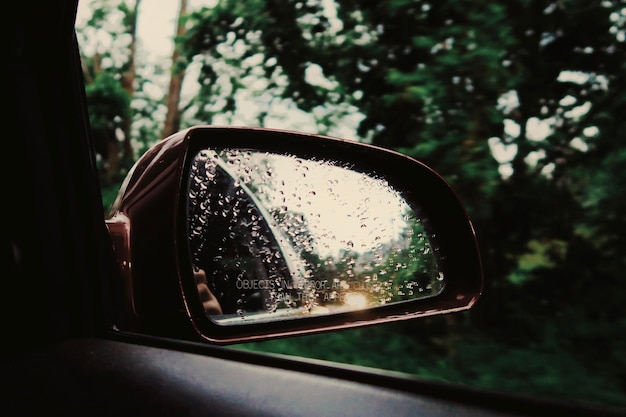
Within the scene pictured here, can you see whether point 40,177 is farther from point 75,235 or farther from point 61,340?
point 61,340

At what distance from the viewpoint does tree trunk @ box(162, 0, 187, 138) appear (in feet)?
19.6

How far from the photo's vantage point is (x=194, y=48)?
19.8ft

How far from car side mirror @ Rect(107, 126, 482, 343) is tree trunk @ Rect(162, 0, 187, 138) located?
439 centimetres

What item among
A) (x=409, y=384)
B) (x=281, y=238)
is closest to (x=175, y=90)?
(x=281, y=238)

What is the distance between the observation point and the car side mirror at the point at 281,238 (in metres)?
1.57

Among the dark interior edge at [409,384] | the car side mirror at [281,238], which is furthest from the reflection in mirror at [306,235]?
the dark interior edge at [409,384]

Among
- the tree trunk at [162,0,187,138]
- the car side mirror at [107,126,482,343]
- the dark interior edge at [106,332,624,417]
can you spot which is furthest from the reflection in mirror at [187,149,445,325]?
the tree trunk at [162,0,187,138]

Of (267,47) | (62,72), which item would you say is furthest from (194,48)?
(62,72)

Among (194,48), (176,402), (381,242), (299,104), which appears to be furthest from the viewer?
(194,48)

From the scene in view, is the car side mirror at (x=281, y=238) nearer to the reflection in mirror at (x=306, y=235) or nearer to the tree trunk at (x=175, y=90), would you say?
the reflection in mirror at (x=306, y=235)

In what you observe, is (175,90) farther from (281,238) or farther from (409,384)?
(409,384)

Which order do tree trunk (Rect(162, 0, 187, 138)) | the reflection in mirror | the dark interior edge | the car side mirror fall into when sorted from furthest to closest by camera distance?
tree trunk (Rect(162, 0, 187, 138))
the reflection in mirror
the car side mirror
the dark interior edge

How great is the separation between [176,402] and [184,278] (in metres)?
0.32

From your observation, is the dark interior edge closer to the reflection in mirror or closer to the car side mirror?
the car side mirror
